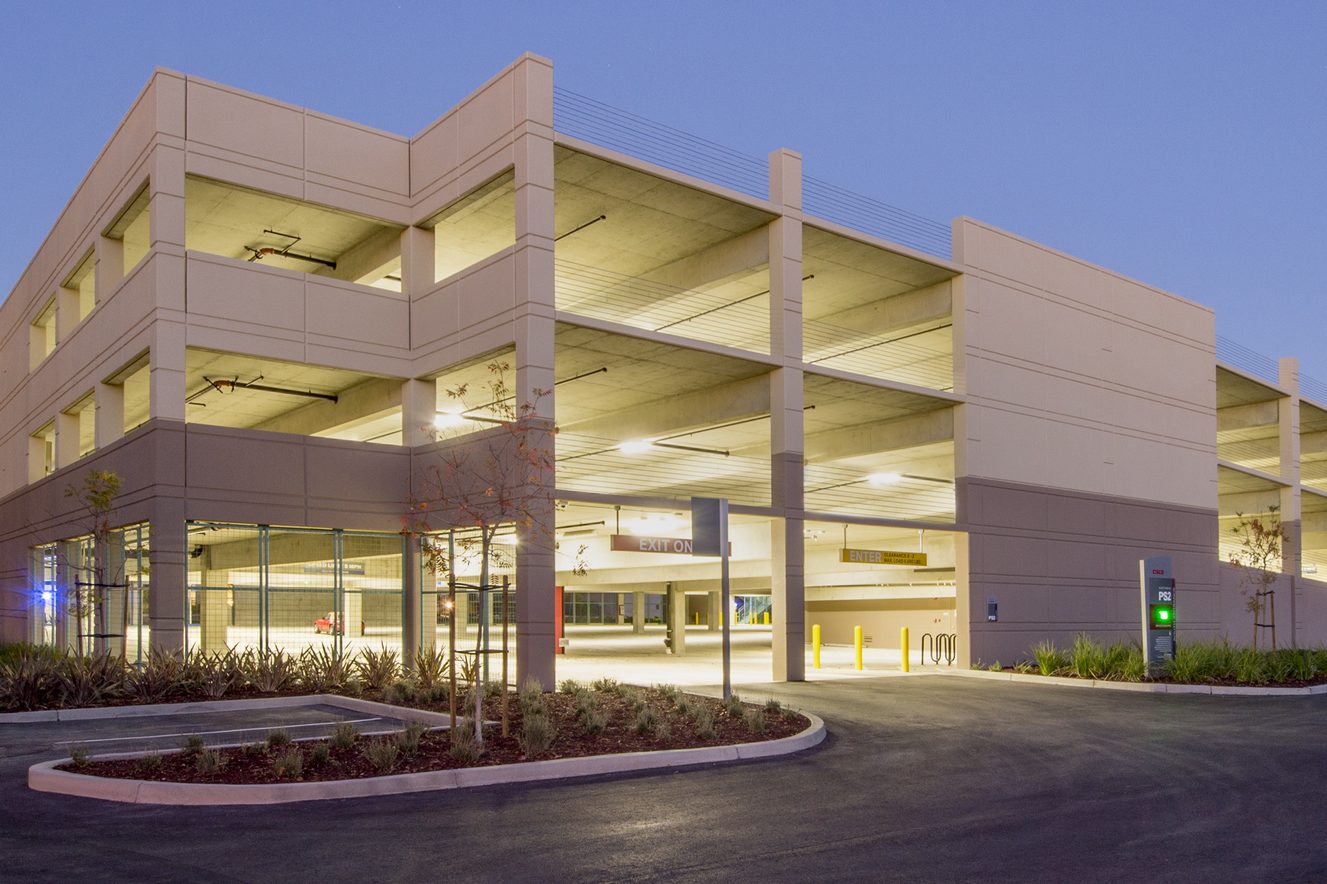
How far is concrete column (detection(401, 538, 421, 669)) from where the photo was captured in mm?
25984

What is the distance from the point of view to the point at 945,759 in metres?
14.0

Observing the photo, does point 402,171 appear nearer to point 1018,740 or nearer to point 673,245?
point 673,245

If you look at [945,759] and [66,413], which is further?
[66,413]

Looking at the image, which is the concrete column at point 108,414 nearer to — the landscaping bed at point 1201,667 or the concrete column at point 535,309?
the concrete column at point 535,309

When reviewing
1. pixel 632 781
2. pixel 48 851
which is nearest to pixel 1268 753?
pixel 632 781

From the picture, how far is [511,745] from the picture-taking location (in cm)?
1379

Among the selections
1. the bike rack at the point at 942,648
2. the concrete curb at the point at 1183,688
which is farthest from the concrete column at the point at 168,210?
the bike rack at the point at 942,648

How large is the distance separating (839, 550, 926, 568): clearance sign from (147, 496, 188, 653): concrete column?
1590cm

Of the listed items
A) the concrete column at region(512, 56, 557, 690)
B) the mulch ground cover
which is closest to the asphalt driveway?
the mulch ground cover

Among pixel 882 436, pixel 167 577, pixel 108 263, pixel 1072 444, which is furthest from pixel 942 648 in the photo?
pixel 108 263

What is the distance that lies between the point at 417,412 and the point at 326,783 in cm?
1618

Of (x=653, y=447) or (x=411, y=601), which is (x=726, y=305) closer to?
(x=653, y=447)

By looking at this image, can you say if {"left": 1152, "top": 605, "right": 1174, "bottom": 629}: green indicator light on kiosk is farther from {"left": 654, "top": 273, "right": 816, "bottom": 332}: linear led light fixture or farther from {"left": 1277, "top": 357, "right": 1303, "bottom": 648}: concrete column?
{"left": 1277, "top": 357, "right": 1303, "bottom": 648}: concrete column

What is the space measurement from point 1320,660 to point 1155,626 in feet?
16.6
